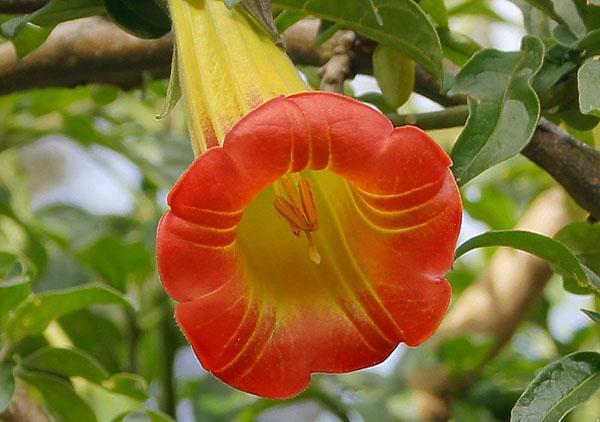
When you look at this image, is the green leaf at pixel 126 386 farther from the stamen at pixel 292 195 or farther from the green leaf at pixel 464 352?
the green leaf at pixel 464 352

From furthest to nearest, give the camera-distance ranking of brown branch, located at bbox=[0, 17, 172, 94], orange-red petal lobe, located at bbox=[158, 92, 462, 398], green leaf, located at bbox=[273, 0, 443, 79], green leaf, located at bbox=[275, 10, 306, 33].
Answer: brown branch, located at bbox=[0, 17, 172, 94] < green leaf, located at bbox=[275, 10, 306, 33] < green leaf, located at bbox=[273, 0, 443, 79] < orange-red petal lobe, located at bbox=[158, 92, 462, 398]

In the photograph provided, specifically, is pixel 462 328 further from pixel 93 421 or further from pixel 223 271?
pixel 223 271

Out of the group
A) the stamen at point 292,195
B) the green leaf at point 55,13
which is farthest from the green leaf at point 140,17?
the stamen at point 292,195

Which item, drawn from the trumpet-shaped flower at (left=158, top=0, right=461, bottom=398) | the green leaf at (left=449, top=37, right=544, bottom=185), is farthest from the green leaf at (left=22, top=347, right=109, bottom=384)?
the green leaf at (left=449, top=37, right=544, bottom=185)

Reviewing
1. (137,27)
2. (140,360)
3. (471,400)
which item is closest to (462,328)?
(471,400)

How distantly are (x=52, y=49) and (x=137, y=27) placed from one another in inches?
9.7

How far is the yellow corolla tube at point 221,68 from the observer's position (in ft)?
2.08

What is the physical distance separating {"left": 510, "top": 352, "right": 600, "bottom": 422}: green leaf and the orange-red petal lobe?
0.21 feet

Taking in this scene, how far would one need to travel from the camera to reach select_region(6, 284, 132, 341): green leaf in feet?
2.66

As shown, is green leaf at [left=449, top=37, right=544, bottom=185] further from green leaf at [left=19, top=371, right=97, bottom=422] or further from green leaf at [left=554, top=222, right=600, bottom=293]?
green leaf at [left=19, top=371, right=97, bottom=422]

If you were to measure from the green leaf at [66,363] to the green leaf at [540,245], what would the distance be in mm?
324

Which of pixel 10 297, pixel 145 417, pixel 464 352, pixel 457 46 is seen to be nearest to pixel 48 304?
pixel 10 297

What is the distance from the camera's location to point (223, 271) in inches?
24.1

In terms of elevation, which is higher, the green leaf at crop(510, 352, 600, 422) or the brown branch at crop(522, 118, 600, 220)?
the brown branch at crop(522, 118, 600, 220)
